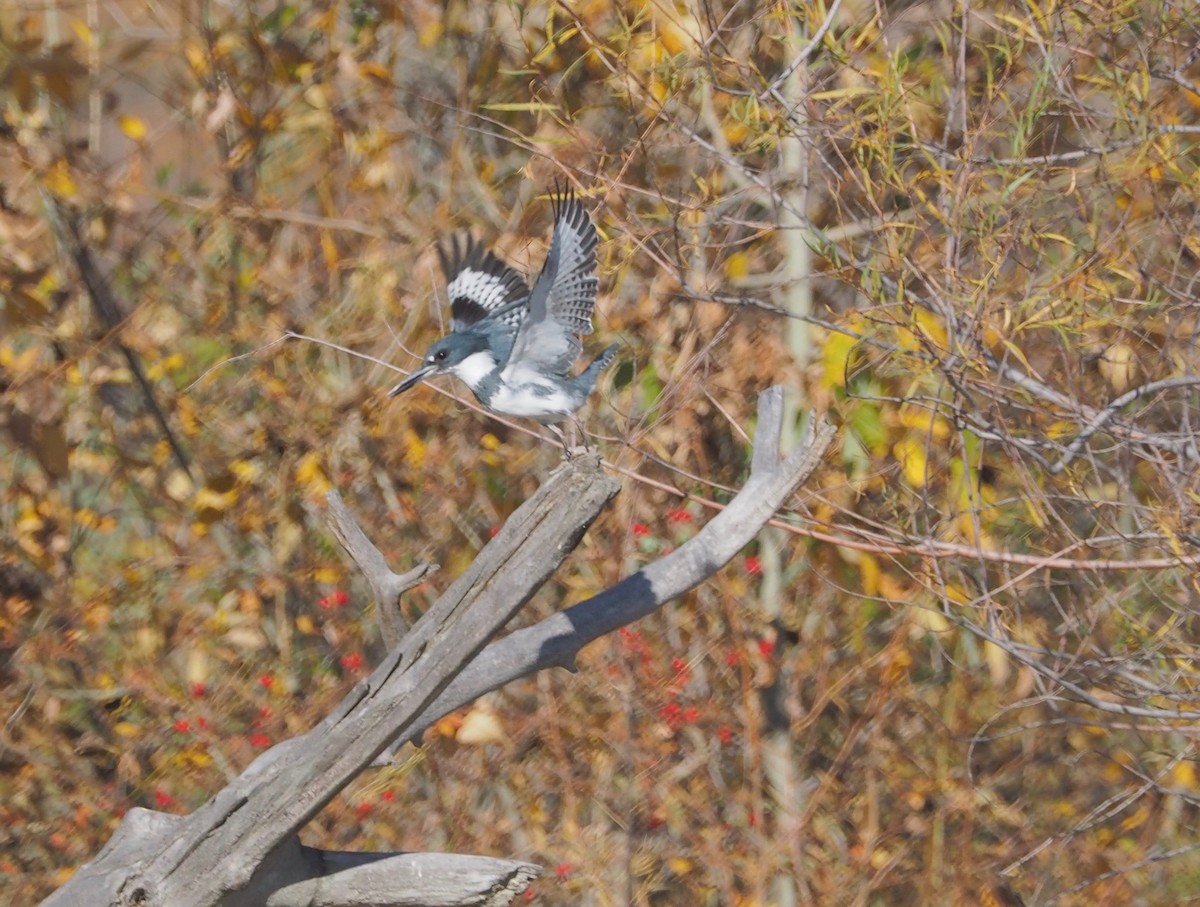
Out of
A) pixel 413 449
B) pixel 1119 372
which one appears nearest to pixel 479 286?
pixel 413 449

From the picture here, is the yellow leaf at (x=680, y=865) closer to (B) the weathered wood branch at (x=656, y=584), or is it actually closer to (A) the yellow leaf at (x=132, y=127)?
(B) the weathered wood branch at (x=656, y=584)

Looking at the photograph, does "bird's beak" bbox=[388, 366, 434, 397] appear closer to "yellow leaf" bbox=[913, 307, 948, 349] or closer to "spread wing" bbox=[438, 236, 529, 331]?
"spread wing" bbox=[438, 236, 529, 331]

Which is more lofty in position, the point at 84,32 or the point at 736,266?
the point at 84,32

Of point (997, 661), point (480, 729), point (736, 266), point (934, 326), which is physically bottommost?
point (997, 661)

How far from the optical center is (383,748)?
7.30ft

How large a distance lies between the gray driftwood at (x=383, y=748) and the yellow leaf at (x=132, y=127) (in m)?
2.06

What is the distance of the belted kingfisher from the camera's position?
252 cm

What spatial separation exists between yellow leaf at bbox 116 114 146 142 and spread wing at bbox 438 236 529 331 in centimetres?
146

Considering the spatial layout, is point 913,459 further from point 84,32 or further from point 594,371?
point 84,32

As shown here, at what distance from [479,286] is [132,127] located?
1565 millimetres

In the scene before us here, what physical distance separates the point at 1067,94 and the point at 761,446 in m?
0.80

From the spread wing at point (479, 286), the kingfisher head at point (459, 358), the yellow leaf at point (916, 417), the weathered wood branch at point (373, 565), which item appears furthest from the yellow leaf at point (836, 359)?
the weathered wood branch at point (373, 565)

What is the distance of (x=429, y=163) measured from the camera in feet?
14.4

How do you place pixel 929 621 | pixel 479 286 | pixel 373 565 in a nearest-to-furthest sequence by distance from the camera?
pixel 373 565 → pixel 479 286 → pixel 929 621
